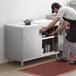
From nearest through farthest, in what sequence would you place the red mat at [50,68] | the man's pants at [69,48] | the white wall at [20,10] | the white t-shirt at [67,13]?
the red mat at [50,68] < the white t-shirt at [67,13] < the man's pants at [69,48] < the white wall at [20,10]

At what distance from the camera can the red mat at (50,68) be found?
17.1ft

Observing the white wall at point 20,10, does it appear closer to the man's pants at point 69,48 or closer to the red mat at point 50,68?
the red mat at point 50,68

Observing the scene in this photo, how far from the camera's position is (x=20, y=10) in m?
6.19

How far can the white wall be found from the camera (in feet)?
19.1

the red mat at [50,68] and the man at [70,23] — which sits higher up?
the man at [70,23]

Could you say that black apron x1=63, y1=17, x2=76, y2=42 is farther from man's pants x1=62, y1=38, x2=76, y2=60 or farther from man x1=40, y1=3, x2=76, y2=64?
man's pants x1=62, y1=38, x2=76, y2=60

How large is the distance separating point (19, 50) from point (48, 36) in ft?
3.02

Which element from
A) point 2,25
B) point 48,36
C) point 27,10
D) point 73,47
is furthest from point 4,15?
point 73,47

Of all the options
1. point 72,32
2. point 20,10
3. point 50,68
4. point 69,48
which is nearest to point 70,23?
point 72,32

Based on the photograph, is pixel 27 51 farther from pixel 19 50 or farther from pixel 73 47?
pixel 73 47

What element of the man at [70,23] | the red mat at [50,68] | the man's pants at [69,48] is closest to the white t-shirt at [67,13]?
the man at [70,23]

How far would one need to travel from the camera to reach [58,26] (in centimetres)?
632

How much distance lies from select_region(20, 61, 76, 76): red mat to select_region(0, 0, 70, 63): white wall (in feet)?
2.96

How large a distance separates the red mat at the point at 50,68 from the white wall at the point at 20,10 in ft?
2.96
